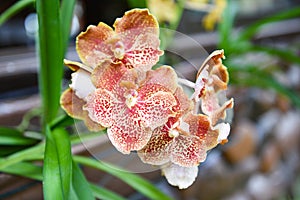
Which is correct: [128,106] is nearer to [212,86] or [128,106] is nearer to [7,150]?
[212,86]

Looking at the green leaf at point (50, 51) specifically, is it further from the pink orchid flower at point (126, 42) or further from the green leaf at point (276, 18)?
the green leaf at point (276, 18)

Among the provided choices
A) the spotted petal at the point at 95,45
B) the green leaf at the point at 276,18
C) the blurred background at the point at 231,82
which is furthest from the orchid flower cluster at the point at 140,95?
the green leaf at the point at 276,18

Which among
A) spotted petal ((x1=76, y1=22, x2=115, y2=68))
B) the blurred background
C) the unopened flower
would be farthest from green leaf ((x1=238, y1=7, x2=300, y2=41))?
spotted petal ((x1=76, y1=22, x2=115, y2=68))

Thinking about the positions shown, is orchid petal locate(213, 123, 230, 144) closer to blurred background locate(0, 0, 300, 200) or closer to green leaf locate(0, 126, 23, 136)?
blurred background locate(0, 0, 300, 200)

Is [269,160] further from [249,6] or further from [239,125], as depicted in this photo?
[249,6]

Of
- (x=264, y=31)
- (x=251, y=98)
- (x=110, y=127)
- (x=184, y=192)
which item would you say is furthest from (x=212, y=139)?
(x=264, y=31)

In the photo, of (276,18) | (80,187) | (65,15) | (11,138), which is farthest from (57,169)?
(276,18)
